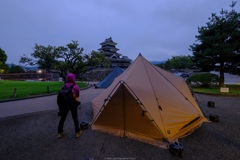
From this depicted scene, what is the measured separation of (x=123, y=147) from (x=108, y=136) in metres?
0.67

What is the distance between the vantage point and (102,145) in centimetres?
331

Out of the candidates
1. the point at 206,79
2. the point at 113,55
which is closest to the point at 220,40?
the point at 206,79

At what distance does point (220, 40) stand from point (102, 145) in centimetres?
1272

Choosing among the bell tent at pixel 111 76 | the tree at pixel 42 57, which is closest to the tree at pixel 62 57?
the tree at pixel 42 57

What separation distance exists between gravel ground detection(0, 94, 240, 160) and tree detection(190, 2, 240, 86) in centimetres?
832

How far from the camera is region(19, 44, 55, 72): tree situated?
49.7ft

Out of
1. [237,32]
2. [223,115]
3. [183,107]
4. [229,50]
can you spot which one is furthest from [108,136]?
[237,32]

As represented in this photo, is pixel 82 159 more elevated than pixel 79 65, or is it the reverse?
pixel 79 65

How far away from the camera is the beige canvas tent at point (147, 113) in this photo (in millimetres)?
3514

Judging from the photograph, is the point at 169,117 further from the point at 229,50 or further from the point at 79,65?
the point at 79,65

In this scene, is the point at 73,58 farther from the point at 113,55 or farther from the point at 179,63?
the point at 179,63

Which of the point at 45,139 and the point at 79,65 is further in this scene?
the point at 79,65

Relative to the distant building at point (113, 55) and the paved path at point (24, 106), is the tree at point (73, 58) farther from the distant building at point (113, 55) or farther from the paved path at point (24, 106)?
the distant building at point (113, 55)

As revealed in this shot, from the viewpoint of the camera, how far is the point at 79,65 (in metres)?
18.8
